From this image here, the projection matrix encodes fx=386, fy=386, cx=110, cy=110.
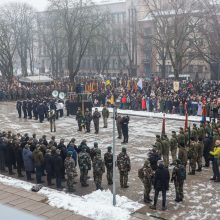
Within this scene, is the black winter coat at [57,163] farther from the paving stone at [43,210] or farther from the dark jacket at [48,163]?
the paving stone at [43,210]

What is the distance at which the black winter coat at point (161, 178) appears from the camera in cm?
1104

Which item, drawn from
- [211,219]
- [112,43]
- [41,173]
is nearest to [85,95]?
Result: [41,173]

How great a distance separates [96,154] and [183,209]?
11.3ft

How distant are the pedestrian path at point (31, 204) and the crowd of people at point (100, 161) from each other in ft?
3.64

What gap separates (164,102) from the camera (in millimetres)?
28219

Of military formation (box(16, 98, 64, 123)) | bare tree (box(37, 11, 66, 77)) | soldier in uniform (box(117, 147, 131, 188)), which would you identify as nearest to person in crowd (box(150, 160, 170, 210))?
soldier in uniform (box(117, 147, 131, 188))

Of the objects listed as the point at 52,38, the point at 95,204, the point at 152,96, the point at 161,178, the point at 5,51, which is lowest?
the point at 95,204

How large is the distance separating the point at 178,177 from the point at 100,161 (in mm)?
2641

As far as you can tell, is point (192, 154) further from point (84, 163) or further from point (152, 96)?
point (152, 96)

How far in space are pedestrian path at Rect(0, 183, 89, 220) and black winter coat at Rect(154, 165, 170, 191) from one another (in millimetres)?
2286

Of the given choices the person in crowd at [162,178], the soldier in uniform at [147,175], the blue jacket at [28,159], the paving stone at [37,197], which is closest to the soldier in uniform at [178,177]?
the person in crowd at [162,178]

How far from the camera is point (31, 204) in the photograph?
38.5 ft

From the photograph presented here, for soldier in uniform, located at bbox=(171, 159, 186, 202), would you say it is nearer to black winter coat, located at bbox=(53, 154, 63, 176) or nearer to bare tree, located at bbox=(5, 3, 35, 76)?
black winter coat, located at bbox=(53, 154, 63, 176)

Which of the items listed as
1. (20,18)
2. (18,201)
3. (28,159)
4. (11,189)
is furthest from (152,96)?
(20,18)
